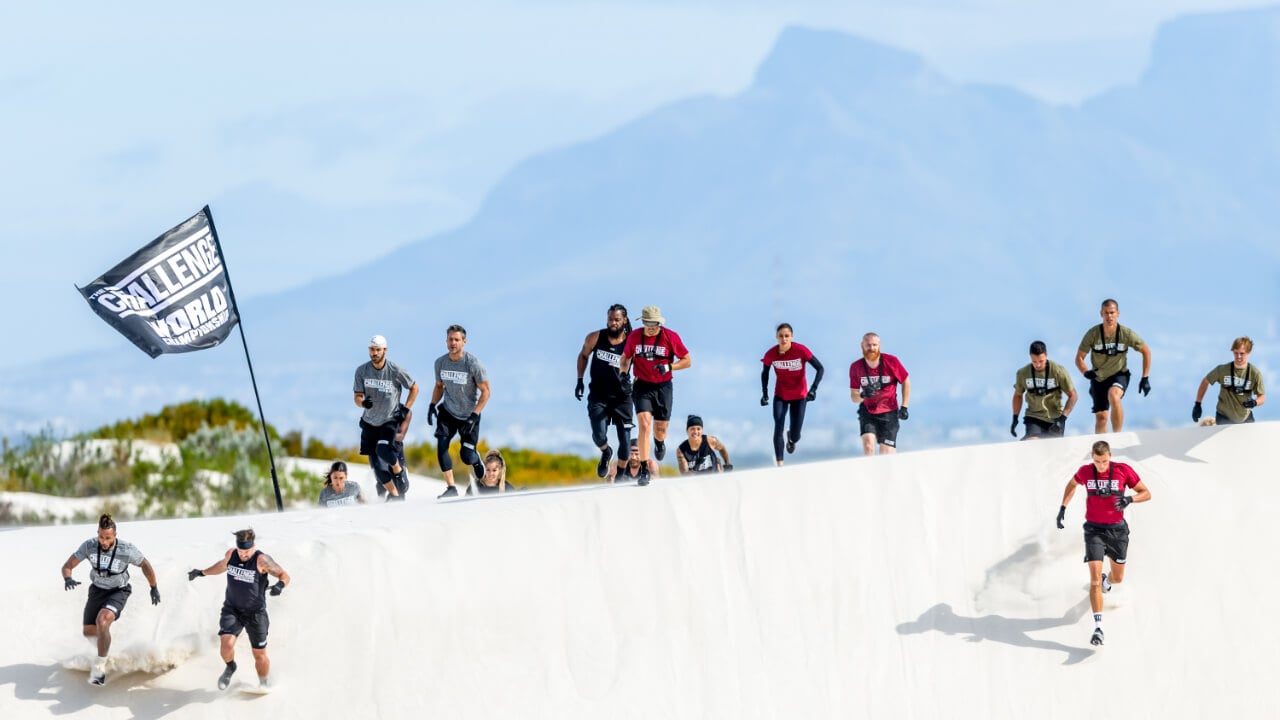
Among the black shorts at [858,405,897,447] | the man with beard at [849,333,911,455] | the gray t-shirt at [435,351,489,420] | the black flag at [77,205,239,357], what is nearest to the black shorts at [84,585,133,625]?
the black flag at [77,205,239,357]

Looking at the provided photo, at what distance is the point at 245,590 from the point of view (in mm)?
13133

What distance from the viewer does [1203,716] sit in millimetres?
14609

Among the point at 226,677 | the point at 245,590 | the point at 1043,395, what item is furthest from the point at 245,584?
the point at 1043,395

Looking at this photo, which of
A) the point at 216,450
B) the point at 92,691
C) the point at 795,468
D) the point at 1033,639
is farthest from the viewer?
the point at 216,450

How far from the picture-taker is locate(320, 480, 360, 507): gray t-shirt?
652 inches

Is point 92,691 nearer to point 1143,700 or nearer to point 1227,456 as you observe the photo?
point 1143,700

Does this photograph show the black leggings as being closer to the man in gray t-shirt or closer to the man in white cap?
the man in gray t-shirt

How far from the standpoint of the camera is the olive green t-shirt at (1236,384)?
1681cm

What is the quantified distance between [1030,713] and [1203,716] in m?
1.66

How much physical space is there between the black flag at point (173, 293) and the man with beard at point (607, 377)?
416cm

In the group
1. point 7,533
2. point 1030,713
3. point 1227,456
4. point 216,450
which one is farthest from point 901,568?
point 216,450

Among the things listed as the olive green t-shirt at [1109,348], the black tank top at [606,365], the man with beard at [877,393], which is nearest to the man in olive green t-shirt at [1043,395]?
the olive green t-shirt at [1109,348]

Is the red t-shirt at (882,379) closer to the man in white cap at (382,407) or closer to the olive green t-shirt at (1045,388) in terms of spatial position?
the olive green t-shirt at (1045,388)

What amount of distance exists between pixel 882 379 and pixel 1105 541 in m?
3.17
